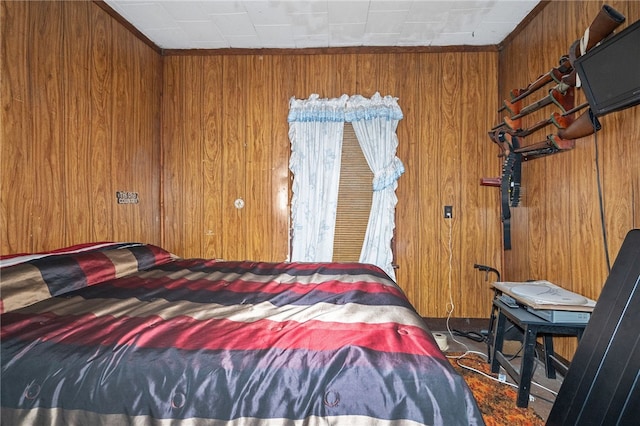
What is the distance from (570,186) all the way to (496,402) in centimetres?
152

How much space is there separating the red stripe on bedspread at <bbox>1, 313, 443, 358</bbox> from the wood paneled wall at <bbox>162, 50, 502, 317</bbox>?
2.07 metres

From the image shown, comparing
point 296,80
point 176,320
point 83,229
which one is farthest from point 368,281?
point 296,80

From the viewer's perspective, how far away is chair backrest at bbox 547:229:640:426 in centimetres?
112

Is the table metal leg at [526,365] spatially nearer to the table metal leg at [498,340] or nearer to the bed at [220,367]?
the table metal leg at [498,340]

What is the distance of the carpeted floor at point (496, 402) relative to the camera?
165cm

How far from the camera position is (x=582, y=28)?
1982 millimetres

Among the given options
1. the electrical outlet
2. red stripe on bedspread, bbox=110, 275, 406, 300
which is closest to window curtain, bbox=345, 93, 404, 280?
the electrical outlet

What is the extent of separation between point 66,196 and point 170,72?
1779mm

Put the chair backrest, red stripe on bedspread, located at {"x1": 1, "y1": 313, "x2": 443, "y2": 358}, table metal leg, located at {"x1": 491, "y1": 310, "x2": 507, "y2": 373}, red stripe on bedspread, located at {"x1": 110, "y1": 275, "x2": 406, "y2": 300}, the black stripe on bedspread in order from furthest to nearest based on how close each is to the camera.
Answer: table metal leg, located at {"x1": 491, "y1": 310, "x2": 507, "y2": 373} → red stripe on bedspread, located at {"x1": 110, "y1": 275, "x2": 406, "y2": 300} → the chair backrest → red stripe on bedspread, located at {"x1": 1, "y1": 313, "x2": 443, "y2": 358} → the black stripe on bedspread

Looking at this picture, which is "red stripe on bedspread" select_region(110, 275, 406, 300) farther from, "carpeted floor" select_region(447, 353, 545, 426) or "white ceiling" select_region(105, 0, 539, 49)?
"white ceiling" select_region(105, 0, 539, 49)

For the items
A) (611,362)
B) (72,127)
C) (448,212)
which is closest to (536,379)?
(611,362)

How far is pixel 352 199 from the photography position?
3.09 meters

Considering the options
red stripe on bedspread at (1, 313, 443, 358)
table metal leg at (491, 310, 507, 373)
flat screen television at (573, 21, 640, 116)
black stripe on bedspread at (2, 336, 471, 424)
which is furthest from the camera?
table metal leg at (491, 310, 507, 373)

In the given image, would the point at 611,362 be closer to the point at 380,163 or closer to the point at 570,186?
the point at 570,186
